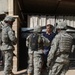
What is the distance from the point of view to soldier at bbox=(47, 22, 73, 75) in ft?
24.2

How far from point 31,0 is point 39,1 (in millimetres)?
→ 343

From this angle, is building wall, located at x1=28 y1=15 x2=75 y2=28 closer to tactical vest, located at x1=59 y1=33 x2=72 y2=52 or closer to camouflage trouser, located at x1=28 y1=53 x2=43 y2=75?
camouflage trouser, located at x1=28 y1=53 x2=43 y2=75

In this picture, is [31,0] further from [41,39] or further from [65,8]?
[41,39]

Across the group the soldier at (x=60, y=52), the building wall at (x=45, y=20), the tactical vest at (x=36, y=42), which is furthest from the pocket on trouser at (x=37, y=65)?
the building wall at (x=45, y=20)

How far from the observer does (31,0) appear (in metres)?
12.4

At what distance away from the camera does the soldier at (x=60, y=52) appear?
24.2 ft

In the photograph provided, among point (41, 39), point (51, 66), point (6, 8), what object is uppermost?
point (6, 8)

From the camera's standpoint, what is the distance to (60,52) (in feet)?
24.4

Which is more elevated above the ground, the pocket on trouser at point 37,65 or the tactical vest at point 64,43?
the tactical vest at point 64,43

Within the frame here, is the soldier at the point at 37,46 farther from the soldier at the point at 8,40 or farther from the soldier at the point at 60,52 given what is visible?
the soldier at the point at 60,52

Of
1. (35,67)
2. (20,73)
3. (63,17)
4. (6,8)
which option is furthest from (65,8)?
(35,67)

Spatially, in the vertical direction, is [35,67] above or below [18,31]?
below

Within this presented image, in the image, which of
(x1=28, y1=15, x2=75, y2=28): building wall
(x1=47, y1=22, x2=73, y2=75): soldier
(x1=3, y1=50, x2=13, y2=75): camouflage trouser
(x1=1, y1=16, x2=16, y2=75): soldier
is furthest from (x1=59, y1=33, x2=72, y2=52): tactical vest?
(x1=28, y1=15, x2=75, y2=28): building wall

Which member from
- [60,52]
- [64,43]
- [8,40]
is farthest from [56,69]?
[8,40]
